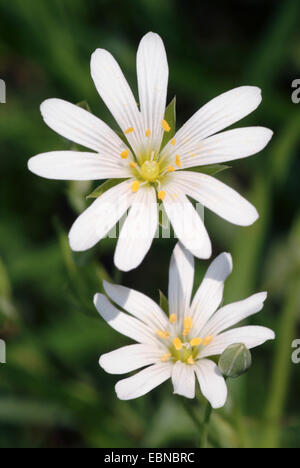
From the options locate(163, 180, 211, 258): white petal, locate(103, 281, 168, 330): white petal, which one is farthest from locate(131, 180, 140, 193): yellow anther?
locate(103, 281, 168, 330): white petal

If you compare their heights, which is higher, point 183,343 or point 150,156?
point 150,156

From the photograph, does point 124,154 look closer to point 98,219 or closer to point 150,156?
point 150,156

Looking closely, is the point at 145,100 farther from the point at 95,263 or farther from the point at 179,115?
the point at 179,115

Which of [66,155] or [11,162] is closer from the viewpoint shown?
[66,155]

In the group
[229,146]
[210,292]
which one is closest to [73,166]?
[229,146]

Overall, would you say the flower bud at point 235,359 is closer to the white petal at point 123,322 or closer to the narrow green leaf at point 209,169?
the white petal at point 123,322

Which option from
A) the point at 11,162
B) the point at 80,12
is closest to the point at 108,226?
the point at 11,162
